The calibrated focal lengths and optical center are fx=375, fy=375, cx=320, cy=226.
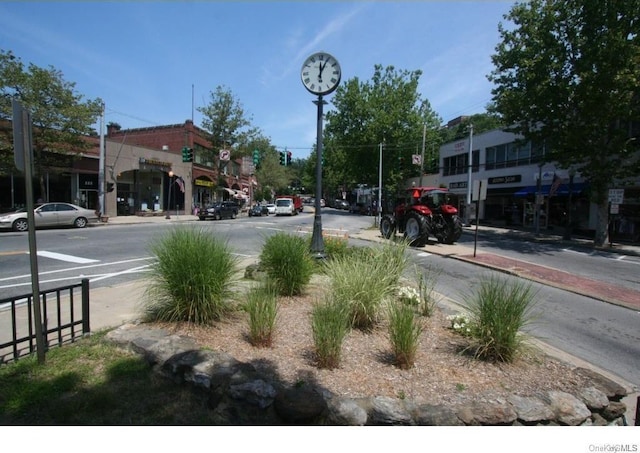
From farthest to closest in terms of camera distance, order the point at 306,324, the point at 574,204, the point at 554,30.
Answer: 1. the point at 574,204
2. the point at 554,30
3. the point at 306,324

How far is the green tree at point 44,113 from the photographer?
19.9m

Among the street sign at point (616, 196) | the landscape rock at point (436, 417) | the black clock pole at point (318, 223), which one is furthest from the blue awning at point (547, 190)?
the landscape rock at point (436, 417)

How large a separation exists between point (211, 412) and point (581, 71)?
A: 66.3 ft

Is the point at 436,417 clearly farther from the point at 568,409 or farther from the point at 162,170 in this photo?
the point at 162,170

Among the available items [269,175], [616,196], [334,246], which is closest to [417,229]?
[334,246]

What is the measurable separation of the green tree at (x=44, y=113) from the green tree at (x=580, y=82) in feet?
78.0

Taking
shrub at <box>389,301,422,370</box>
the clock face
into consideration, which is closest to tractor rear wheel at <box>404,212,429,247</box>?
the clock face

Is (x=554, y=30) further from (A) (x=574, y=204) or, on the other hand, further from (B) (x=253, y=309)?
(B) (x=253, y=309)

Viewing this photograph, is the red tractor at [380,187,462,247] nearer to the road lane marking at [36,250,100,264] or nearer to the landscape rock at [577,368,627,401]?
the road lane marking at [36,250,100,264]

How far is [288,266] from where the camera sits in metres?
6.08

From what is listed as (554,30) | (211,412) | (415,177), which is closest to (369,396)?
(211,412)

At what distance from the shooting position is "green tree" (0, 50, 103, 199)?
19.9 m

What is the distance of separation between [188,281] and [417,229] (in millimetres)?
11502

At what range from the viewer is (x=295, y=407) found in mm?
2668
